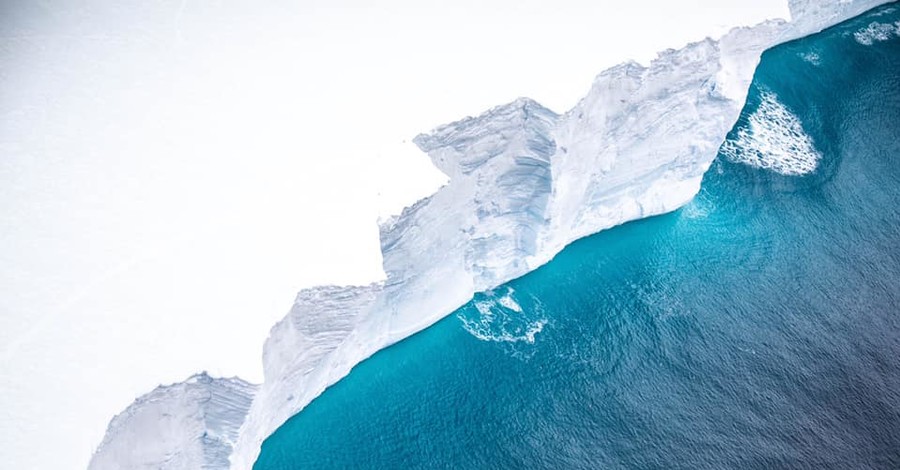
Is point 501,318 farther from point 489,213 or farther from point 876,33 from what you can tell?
point 876,33

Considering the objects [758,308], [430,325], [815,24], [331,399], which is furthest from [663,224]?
[815,24]

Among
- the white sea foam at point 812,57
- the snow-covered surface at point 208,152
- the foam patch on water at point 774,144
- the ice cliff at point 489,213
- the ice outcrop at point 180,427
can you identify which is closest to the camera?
the ice outcrop at point 180,427

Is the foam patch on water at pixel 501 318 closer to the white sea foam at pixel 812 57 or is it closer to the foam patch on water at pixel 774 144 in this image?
the foam patch on water at pixel 774 144

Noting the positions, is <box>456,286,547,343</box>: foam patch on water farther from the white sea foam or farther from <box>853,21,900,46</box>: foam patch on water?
<box>853,21,900,46</box>: foam patch on water

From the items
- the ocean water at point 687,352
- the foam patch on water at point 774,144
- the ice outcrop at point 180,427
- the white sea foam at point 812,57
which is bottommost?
the ocean water at point 687,352

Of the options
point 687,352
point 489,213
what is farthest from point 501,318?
point 687,352

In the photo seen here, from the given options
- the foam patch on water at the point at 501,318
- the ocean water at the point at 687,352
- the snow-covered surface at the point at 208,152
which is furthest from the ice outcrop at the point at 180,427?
the foam patch on water at the point at 501,318

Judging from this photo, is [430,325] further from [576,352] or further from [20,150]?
[20,150]
